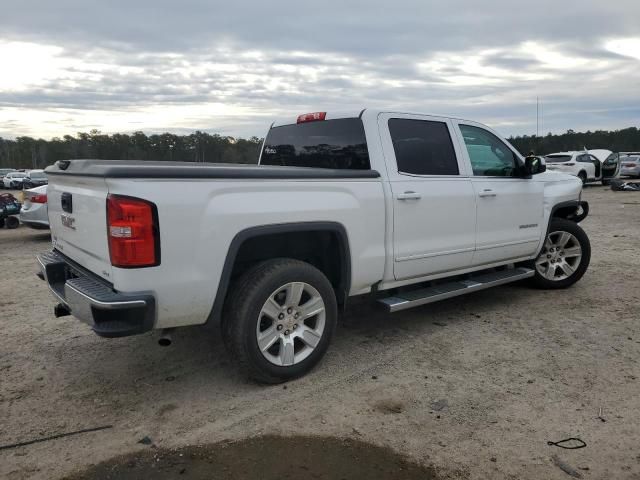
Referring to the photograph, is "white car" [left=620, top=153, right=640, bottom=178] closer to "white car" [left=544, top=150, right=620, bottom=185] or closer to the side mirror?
"white car" [left=544, top=150, right=620, bottom=185]

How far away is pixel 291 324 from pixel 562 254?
3918 millimetres

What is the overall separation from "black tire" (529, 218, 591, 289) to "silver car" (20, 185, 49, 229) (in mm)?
9210

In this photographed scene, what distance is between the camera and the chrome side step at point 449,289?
4.39 meters

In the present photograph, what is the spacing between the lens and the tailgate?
324cm

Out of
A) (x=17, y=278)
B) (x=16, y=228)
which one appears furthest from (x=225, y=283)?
(x=16, y=228)

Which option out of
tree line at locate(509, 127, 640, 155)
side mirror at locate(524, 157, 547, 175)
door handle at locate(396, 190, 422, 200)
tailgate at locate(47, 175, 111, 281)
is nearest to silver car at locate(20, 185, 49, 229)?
tailgate at locate(47, 175, 111, 281)

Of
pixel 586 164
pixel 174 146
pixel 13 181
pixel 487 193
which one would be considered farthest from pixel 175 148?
pixel 13 181

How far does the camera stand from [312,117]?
4.97 metres

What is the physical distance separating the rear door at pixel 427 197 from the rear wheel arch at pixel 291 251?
1.68ft

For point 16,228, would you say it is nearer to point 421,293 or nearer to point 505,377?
point 421,293

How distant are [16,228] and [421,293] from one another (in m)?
12.2

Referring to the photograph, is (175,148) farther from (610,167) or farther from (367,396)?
(610,167)

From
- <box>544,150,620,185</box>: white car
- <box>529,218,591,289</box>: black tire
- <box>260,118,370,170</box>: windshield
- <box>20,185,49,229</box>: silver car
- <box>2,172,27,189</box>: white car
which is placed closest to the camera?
<box>260,118,370,170</box>: windshield

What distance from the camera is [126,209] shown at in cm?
304
